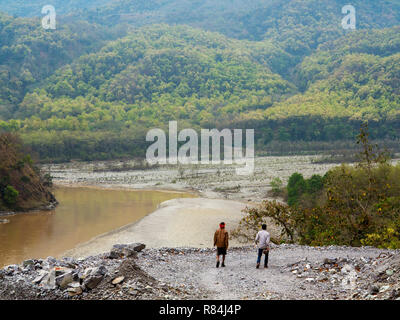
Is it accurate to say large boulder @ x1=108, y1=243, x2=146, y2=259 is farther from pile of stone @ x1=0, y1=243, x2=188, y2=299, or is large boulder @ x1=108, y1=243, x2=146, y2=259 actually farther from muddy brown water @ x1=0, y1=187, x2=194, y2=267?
muddy brown water @ x1=0, y1=187, x2=194, y2=267

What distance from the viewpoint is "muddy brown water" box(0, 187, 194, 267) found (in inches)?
1153

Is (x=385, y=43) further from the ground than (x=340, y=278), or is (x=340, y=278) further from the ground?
(x=385, y=43)

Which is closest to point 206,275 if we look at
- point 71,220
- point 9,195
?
point 71,220

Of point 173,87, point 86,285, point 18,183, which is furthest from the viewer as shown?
point 173,87

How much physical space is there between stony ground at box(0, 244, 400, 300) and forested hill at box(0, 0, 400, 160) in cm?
7754

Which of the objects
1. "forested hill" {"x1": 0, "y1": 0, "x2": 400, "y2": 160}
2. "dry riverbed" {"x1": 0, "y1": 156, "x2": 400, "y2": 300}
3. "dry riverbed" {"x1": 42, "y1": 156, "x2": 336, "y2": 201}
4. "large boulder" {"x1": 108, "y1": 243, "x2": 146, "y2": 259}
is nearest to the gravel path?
"dry riverbed" {"x1": 0, "y1": 156, "x2": 400, "y2": 300}

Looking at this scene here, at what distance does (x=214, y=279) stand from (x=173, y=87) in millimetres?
142788

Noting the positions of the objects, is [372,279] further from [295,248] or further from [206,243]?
[206,243]

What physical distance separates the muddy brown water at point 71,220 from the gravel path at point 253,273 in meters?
13.4

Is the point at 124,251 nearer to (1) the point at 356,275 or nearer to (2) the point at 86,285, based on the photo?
(2) the point at 86,285

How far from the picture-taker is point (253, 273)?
554 inches
